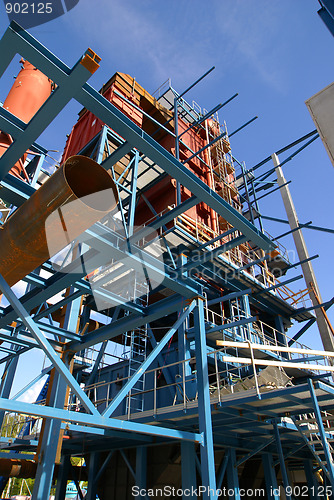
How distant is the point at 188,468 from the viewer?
9.52 metres

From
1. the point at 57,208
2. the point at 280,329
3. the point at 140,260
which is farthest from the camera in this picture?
the point at 280,329

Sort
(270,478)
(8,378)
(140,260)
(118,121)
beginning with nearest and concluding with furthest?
(118,121), (140,260), (8,378), (270,478)

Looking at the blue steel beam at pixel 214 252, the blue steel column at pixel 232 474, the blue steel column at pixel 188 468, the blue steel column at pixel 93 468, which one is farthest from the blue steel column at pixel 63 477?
the blue steel beam at pixel 214 252

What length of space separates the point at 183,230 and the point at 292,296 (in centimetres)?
990

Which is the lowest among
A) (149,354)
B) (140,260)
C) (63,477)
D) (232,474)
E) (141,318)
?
(232,474)

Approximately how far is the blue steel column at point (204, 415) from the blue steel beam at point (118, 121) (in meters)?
2.42

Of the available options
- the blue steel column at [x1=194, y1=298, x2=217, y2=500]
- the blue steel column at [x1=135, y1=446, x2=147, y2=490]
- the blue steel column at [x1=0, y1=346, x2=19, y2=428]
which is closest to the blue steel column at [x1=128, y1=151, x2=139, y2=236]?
the blue steel column at [x1=194, y1=298, x2=217, y2=500]

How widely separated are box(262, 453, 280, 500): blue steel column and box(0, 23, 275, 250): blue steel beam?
31.8ft

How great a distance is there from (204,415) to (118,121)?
581 cm

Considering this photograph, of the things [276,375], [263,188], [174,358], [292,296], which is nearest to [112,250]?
[276,375]

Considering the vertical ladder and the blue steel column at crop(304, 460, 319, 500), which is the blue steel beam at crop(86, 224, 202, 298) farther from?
the blue steel column at crop(304, 460, 319, 500)

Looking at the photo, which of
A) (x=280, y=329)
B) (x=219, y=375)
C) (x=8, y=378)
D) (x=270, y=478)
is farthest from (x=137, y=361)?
(x=280, y=329)

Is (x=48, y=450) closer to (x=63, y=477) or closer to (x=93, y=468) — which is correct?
(x=93, y=468)

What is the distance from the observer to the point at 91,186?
15.5 feet
